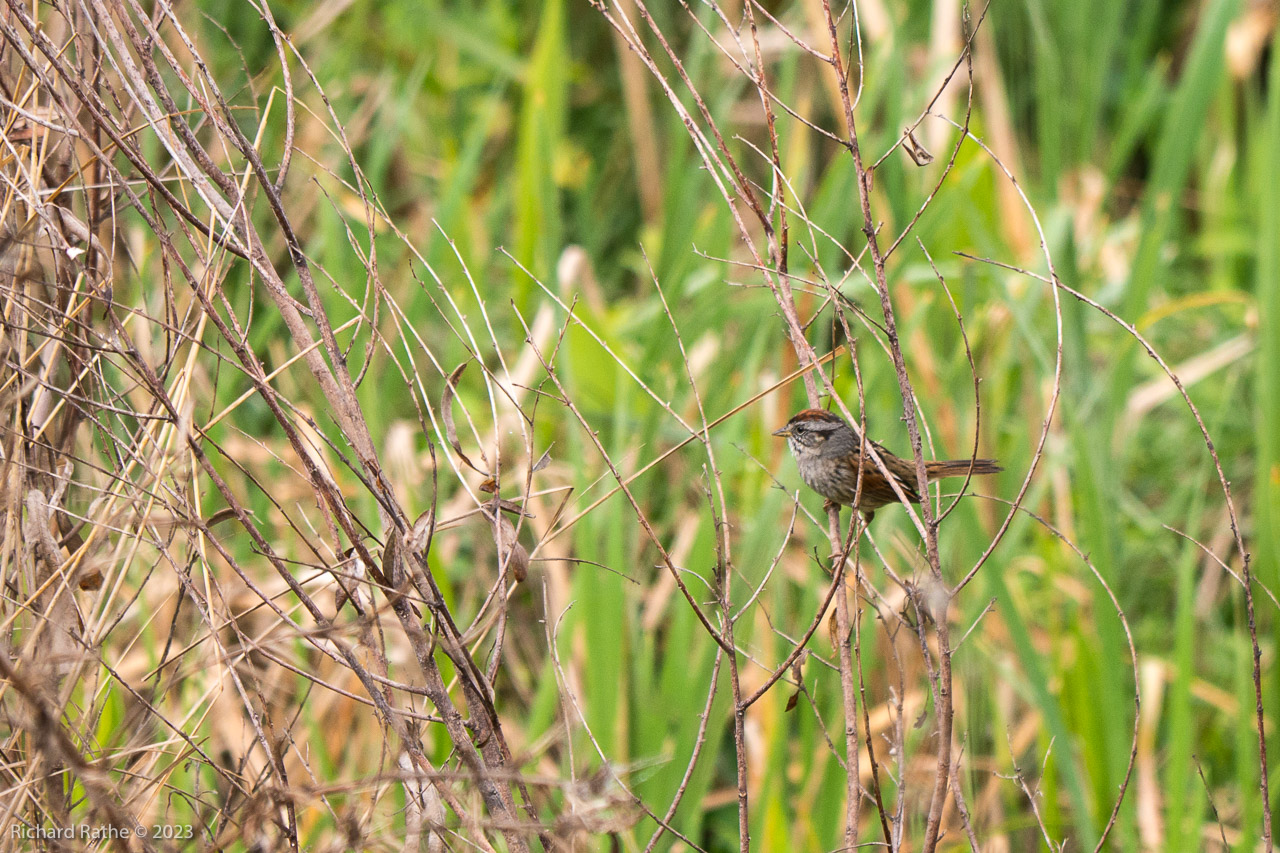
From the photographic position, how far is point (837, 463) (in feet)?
10.0

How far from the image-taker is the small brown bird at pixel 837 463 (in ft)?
9.47

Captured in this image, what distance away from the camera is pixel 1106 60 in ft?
13.8

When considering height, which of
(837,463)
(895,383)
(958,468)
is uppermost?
(895,383)

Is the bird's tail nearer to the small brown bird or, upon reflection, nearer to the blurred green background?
the small brown bird

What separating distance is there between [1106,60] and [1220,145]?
1634mm

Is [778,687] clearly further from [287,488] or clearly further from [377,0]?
[377,0]

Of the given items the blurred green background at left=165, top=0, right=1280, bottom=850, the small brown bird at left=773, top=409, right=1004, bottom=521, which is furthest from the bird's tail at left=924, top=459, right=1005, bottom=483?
the blurred green background at left=165, top=0, right=1280, bottom=850

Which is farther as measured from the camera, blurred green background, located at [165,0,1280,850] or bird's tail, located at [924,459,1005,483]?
bird's tail, located at [924,459,1005,483]

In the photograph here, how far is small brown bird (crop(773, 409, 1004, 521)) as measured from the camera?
2887mm

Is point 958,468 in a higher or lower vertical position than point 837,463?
higher

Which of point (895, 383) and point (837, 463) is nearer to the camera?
point (837, 463)

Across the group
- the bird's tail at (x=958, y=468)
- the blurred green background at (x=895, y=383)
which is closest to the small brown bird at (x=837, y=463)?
the bird's tail at (x=958, y=468)

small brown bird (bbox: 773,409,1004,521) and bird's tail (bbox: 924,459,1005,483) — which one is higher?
bird's tail (bbox: 924,459,1005,483)

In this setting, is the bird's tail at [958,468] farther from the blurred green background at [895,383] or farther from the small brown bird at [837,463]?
the blurred green background at [895,383]
